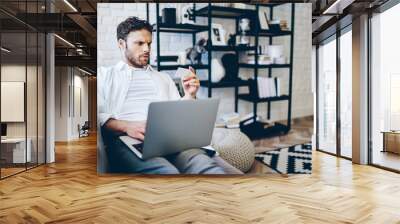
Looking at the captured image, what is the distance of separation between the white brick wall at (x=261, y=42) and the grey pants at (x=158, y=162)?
3.17 feet

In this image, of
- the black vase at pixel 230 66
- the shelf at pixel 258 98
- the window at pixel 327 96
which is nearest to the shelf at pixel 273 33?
the black vase at pixel 230 66

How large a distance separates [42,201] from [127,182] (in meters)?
1.43

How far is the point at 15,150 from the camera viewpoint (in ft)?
21.1

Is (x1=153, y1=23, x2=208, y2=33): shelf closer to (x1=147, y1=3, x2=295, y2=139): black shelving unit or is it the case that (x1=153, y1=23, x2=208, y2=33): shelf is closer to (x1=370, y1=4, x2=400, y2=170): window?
(x1=147, y1=3, x2=295, y2=139): black shelving unit

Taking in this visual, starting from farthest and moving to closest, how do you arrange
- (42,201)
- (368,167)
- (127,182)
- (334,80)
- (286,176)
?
(334,80), (368,167), (286,176), (127,182), (42,201)

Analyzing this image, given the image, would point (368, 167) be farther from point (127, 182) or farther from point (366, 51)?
point (127, 182)

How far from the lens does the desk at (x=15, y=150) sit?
6.05 metres

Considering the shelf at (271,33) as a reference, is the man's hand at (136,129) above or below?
below

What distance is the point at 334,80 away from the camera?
9.20m

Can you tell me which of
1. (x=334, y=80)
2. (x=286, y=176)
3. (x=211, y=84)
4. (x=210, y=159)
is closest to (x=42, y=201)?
(x=210, y=159)

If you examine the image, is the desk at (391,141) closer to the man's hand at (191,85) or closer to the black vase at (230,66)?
the black vase at (230,66)

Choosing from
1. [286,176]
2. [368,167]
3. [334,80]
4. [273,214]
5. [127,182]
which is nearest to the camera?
[273,214]

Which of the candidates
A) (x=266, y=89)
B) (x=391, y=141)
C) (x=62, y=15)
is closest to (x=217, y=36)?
(x=266, y=89)

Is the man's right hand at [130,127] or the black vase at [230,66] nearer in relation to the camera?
the man's right hand at [130,127]
